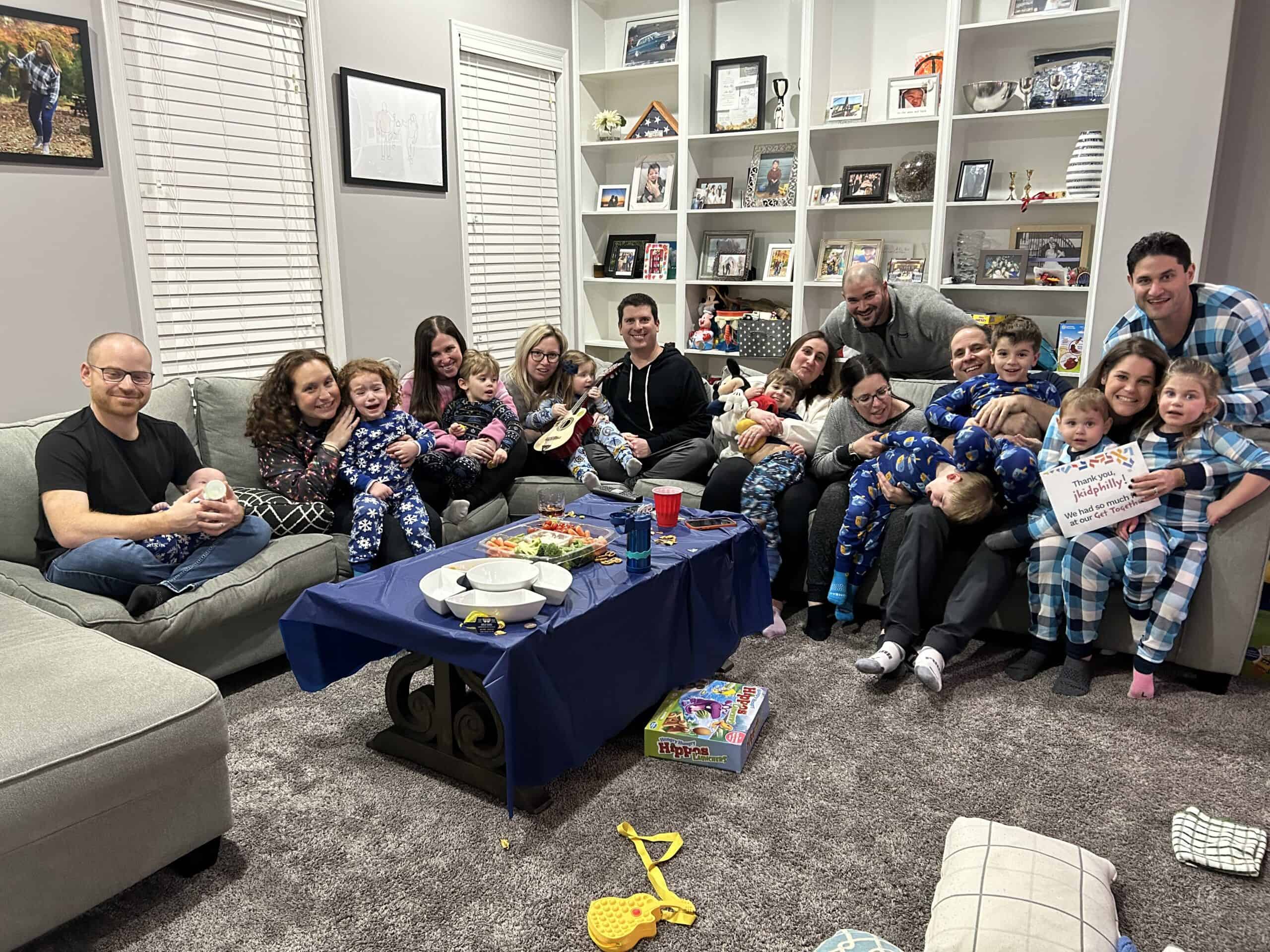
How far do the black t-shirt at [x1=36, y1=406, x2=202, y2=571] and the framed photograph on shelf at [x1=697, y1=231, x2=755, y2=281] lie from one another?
3.23 metres

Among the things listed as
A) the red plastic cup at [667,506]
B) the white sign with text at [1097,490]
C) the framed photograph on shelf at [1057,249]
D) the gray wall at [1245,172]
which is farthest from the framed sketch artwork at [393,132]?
the gray wall at [1245,172]

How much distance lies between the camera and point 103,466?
264 cm

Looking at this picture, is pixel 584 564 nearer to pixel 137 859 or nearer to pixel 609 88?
pixel 137 859

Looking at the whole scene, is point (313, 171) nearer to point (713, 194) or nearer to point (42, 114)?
point (42, 114)

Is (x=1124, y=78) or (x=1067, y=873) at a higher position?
(x=1124, y=78)

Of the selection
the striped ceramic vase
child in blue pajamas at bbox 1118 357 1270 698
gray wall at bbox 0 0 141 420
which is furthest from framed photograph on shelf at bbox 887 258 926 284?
gray wall at bbox 0 0 141 420

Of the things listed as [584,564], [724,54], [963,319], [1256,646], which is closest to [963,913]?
[584,564]

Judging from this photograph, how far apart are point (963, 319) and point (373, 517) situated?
8.09 feet

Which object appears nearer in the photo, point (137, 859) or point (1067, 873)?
point (1067, 873)

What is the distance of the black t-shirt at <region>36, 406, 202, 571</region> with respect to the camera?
2555mm

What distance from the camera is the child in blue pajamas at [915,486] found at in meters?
2.94

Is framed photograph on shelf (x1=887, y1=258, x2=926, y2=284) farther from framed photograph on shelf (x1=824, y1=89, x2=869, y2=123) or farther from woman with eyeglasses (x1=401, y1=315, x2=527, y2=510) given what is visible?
woman with eyeglasses (x1=401, y1=315, x2=527, y2=510)

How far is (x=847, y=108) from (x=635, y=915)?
13.6ft

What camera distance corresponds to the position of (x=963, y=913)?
1577 mm
